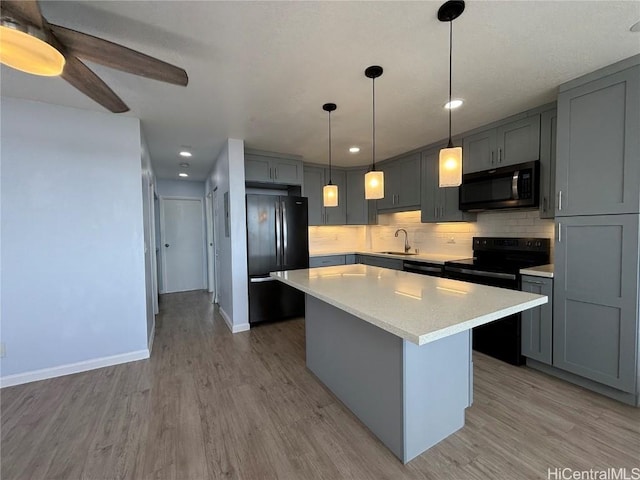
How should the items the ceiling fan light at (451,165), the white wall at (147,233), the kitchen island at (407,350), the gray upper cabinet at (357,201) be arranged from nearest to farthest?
1. the kitchen island at (407,350)
2. the ceiling fan light at (451,165)
3. the white wall at (147,233)
4. the gray upper cabinet at (357,201)

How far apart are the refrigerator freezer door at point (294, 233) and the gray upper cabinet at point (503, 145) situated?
2.23 meters

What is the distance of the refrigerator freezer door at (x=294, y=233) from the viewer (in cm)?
393

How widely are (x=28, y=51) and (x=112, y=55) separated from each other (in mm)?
300

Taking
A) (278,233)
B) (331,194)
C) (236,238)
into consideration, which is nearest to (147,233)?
(236,238)

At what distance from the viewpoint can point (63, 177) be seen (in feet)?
8.20

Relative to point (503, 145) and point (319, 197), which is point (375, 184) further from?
point (319, 197)

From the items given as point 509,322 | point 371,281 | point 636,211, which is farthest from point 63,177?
point 636,211

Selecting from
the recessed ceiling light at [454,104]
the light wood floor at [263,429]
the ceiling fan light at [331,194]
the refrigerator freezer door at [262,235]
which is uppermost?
the recessed ceiling light at [454,104]

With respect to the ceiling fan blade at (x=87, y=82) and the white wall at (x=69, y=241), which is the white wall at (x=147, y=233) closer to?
the white wall at (x=69, y=241)

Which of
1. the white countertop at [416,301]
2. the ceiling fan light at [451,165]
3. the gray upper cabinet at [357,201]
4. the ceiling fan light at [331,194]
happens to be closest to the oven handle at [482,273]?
the white countertop at [416,301]

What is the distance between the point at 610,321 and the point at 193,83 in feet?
12.0

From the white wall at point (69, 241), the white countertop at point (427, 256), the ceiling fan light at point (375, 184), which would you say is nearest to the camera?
the ceiling fan light at point (375, 184)

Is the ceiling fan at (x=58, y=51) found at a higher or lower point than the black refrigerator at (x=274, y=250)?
higher

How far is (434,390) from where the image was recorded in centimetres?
162
